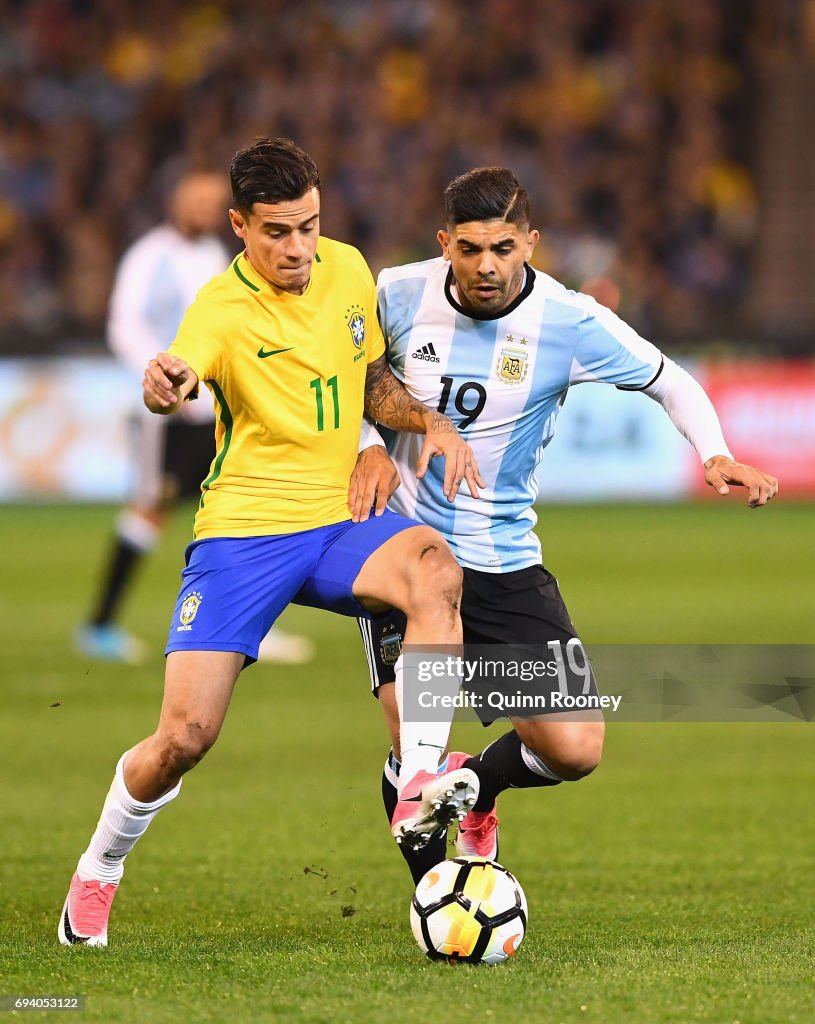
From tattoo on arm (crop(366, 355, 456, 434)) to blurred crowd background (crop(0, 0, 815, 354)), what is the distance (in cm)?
1296

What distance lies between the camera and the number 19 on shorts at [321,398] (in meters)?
4.54

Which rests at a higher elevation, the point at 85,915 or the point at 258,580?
the point at 258,580

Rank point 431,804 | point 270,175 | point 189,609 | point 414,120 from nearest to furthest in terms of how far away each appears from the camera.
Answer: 1. point 431,804
2. point 270,175
3. point 189,609
4. point 414,120

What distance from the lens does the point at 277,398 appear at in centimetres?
448

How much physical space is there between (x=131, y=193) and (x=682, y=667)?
1198cm

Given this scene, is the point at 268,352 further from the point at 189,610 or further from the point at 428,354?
the point at 189,610

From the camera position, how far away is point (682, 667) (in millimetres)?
8469

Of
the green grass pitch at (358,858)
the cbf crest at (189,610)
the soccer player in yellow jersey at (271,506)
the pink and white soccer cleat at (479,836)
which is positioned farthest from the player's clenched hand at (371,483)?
the green grass pitch at (358,858)

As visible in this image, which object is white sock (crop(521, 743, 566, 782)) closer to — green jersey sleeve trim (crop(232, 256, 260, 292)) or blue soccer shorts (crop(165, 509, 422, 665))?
blue soccer shorts (crop(165, 509, 422, 665))

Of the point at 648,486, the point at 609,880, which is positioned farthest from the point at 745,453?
the point at 609,880

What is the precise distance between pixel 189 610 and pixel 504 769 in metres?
1.17

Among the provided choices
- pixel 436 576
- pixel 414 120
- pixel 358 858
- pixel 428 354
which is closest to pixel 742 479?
pixel 436 576

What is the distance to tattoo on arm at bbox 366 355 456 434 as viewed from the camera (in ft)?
15.4

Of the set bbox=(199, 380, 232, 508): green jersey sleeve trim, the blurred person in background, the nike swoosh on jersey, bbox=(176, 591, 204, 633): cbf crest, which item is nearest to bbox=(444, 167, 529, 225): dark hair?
the nike swoosh on jersey
